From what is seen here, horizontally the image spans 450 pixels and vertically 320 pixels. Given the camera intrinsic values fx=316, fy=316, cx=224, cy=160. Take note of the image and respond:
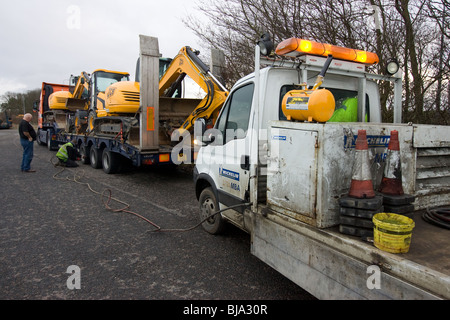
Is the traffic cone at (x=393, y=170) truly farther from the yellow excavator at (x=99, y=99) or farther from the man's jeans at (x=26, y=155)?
the man's jeans at (x=26, y=155)

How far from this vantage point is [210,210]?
4500mm

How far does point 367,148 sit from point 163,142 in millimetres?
7078

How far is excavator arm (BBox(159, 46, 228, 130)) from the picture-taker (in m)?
6.98

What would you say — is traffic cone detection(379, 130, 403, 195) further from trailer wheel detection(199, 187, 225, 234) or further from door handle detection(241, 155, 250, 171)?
trailer wheel detection(199, 187, 225, 234)

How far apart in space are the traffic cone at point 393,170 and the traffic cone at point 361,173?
0.26m

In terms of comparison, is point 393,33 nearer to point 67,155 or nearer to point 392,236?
point 392,236

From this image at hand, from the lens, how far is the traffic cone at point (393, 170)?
8.23 ft

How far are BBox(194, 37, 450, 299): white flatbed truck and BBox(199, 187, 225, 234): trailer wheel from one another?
423mm

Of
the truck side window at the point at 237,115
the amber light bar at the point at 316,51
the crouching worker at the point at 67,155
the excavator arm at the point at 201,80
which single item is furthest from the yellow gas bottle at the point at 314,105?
the crouching worker at the point at 67,155

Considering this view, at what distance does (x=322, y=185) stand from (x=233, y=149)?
61.1 inches

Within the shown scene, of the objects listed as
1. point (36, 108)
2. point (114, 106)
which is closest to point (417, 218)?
point (114, 106)

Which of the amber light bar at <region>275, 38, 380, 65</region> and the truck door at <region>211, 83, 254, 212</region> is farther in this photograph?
the truck door at <region>211, 83, 254, 212</region>

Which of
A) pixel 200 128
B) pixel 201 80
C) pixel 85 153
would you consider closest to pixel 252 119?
pixel 200 128

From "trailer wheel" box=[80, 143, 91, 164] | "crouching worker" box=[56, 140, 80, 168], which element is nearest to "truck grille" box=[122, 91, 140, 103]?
"crouching worker" box=[56, 140, 80, 168]
